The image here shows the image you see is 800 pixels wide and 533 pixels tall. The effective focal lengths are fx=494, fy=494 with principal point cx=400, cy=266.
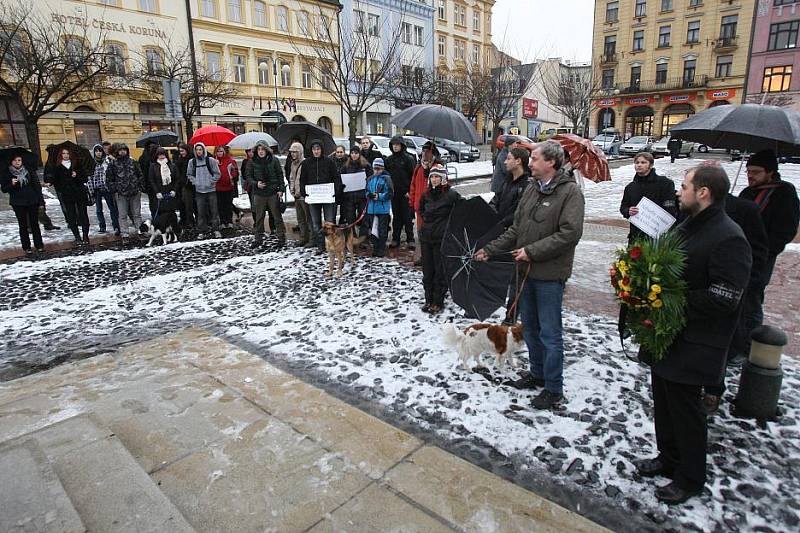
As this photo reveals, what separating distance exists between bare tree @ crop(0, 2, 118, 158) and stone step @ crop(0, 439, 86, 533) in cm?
1866

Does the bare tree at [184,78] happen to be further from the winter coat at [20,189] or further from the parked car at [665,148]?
the parked car at [665,148]

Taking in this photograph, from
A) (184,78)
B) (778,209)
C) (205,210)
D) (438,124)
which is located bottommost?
(205,210)

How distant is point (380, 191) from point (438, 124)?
1412mm

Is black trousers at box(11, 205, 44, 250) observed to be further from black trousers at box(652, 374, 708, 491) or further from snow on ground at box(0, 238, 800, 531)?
black trousers at box(652, 374, 708, 491)

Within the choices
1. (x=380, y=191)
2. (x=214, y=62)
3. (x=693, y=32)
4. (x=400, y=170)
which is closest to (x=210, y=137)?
(x=400, y=170)

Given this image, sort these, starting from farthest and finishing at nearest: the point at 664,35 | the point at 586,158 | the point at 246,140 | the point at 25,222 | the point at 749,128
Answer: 1. the point at 664,35
2. the point at 246,140
3. the point at 25,222
4. the point at 586,158
5. the point at 749,128

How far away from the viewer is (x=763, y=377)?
353 centimetres

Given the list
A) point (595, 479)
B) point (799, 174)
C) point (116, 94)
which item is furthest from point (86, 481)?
point (116, 94)

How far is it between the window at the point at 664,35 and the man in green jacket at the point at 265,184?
52.1 m

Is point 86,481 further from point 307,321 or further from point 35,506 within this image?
point 307,321

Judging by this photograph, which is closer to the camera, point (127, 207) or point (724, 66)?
point (127, 207)

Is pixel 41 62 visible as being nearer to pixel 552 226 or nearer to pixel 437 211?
pixel 437 211

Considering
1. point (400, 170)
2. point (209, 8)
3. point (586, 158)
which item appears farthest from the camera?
point (209, 8)

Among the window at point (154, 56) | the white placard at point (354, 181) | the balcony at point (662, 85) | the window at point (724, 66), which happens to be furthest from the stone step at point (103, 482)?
the window at point (724, 66)
